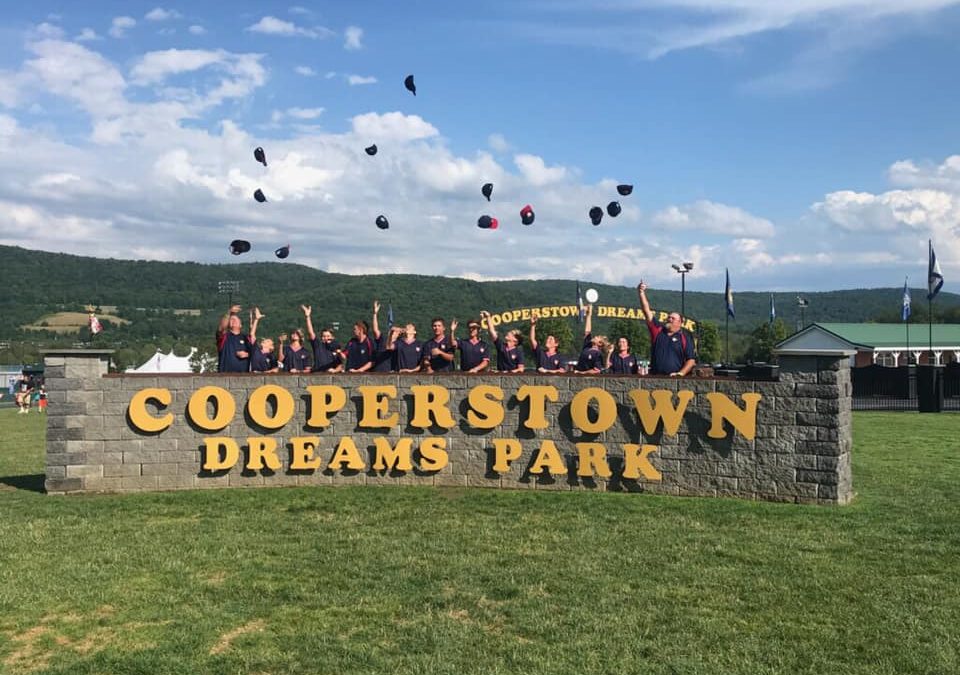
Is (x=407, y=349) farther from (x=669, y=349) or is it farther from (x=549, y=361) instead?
(x=669, y=349)

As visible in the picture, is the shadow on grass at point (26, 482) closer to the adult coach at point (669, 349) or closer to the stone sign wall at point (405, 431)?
the stone sign wall at point (405, 431)

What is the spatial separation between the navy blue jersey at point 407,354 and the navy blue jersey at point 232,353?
2.34 m

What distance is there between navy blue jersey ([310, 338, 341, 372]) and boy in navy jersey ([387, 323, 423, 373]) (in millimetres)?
1088

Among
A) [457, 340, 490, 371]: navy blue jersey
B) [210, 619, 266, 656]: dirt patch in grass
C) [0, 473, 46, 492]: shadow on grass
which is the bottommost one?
[0, 473, 46, 492]: shadow on grass

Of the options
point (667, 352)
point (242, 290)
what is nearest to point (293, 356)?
point (667, 352)

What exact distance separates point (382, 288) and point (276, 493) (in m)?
121

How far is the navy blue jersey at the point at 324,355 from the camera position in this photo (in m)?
13.5

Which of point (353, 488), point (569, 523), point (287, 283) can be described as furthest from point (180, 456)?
point (287, 283)

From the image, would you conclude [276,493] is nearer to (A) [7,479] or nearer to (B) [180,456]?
(B) [180,456]

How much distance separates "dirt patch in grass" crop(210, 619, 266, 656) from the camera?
19.2ft

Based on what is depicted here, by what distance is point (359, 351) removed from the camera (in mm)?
13391

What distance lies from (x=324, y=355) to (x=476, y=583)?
23.2 ft

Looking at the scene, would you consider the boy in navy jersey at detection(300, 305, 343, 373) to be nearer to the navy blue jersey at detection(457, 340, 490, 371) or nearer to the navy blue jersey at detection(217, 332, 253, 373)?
the navy blue jersey at detection(217, 332, 253, 373)

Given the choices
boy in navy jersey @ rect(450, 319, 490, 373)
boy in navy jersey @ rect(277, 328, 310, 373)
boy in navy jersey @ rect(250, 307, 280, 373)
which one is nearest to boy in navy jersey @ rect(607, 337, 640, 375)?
boy in navy jersey @ rect(450, 319, 490, 373)
